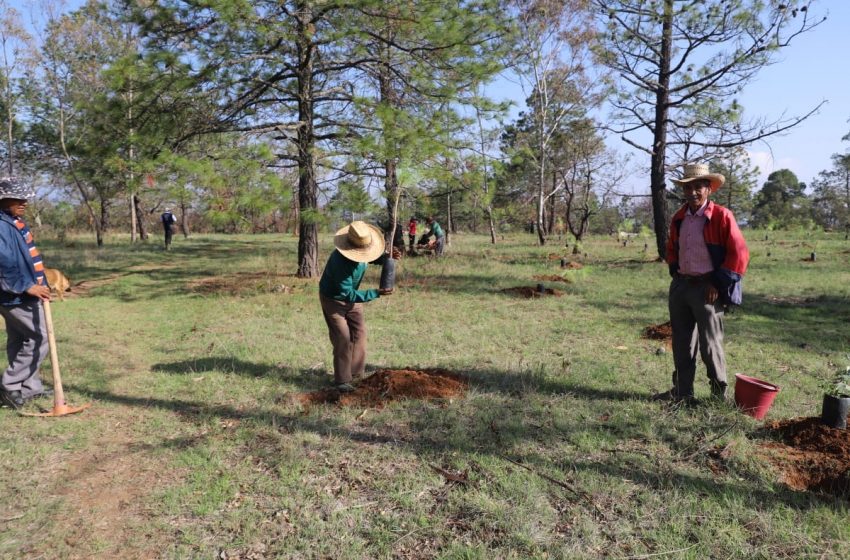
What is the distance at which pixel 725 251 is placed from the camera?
4.02m

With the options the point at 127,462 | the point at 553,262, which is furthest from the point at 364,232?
the point at 553,262

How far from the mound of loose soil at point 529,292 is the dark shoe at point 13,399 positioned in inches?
303

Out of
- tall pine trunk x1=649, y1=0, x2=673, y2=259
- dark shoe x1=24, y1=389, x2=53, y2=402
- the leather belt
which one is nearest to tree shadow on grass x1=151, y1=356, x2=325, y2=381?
dark shoe x1=24, y1=389, x2=53, y2=402

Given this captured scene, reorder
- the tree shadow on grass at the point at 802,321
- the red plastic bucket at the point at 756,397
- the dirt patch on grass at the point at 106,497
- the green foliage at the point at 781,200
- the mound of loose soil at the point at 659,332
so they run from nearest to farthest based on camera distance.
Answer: the dirt patch on grass at the point at 106,497 → the red plastic bucket at the point at 756,397 → the tree shadow on grass at the point at 802,321 → the mound of loose soil at the point at 659,332 → the green foliage at the point at 781,200

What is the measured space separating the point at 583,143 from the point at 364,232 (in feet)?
76.6

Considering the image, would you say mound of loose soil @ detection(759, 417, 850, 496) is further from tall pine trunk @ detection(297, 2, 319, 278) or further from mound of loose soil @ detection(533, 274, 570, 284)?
mound of loose soil @ detection(533, 274, 570, 284)

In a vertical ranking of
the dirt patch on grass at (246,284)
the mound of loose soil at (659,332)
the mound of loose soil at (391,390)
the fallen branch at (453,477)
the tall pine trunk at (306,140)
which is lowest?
the fallen branch at (453,477)

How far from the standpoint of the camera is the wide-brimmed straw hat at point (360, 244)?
4594 millimetres

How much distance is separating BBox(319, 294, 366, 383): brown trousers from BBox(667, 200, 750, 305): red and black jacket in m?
3.10

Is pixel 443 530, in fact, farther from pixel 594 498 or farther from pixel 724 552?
pixel 724 552

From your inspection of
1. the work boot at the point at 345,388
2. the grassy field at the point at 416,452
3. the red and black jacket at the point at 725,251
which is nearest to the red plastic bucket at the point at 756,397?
the grassy field at the point at 416,452

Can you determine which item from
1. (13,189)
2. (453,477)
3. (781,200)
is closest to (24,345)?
(13,189)

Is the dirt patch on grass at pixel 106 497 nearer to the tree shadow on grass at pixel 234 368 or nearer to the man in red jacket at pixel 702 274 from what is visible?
the tree shadow on grass at pixel 234 368

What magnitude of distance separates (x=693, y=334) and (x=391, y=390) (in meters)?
2.68
